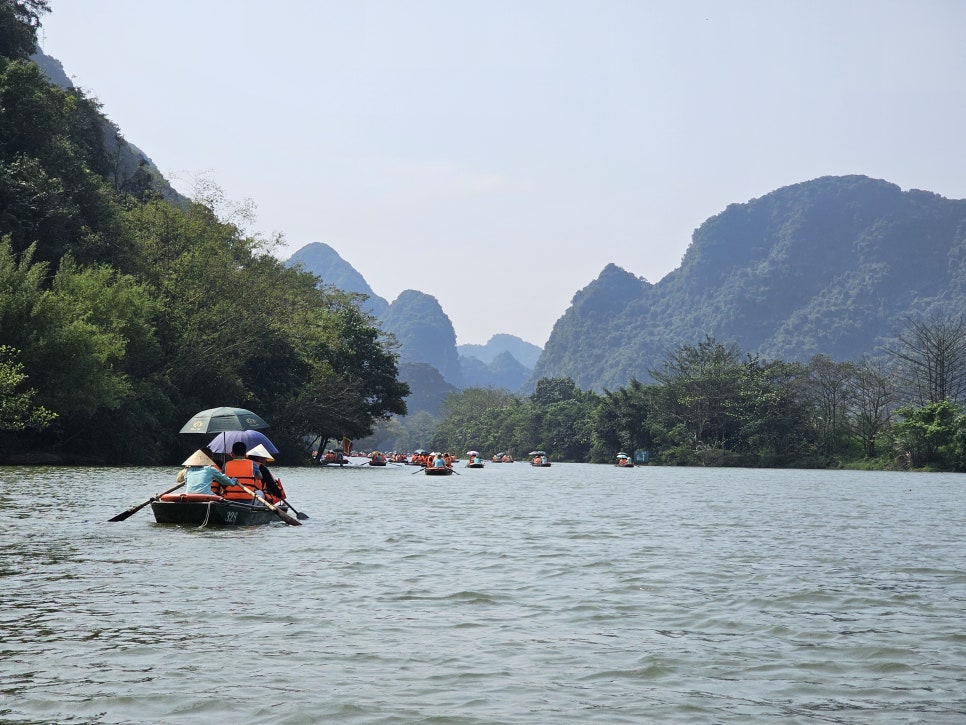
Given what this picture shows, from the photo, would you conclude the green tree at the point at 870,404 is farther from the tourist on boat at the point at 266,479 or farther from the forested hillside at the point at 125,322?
the tourist on boat at the point at 266,479

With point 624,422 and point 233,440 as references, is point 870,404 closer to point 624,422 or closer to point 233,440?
point 624,422

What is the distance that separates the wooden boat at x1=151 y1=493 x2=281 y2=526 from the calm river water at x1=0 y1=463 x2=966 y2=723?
39cm

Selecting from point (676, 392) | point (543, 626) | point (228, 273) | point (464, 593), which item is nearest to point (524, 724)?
point (543, 626)

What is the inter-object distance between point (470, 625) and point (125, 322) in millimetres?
44569

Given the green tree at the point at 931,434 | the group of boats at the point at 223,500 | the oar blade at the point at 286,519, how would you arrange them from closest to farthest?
1. the group of boats at the point at 223,500
2. the oar blade at the point at 286,519
3. the green tree at the point at 931,434

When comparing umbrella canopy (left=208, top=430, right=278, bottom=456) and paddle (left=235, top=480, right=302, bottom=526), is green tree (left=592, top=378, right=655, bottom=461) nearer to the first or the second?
umbrella canopy (left=208, top=430, right=278, bottom=456)

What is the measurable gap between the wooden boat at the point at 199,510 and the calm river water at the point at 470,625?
0.39 metres

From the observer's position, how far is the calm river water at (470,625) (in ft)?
25.0

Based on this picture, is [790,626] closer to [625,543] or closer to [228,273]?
[625,543]

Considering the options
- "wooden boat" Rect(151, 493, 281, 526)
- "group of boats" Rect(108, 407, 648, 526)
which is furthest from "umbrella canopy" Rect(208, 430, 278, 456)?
"wooden boat" Rect(151, 493, 281, 526)

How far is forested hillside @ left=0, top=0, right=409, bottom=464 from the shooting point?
144 feet

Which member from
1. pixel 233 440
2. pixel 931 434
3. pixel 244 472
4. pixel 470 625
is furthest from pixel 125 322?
pixel 931 434

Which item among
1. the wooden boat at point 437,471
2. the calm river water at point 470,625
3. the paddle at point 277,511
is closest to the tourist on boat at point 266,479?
the paddle at point 277,511

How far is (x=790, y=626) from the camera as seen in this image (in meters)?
11.2
